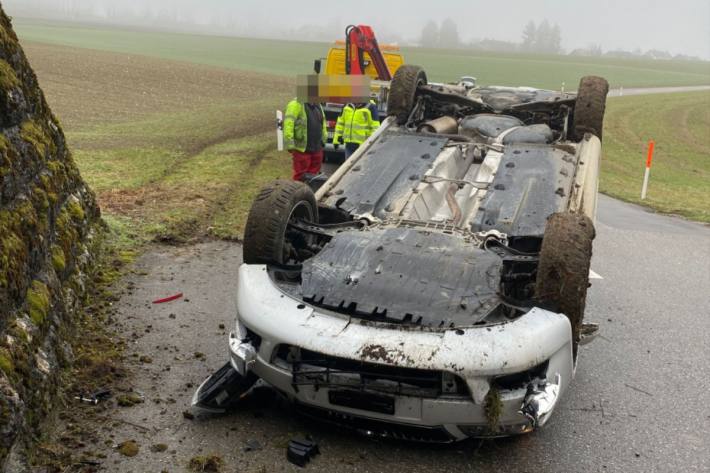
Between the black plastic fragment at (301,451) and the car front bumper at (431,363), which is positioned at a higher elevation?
the car front bumper at (431,363)

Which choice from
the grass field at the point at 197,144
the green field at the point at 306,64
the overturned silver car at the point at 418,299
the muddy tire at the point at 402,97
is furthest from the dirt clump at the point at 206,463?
the green field at the point at 306,64

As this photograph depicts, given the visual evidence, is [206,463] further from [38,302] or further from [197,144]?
[197,144]

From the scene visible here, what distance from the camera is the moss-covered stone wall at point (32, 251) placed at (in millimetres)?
3691

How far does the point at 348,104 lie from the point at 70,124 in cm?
940

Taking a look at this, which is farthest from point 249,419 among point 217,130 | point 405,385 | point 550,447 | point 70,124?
point 70,124

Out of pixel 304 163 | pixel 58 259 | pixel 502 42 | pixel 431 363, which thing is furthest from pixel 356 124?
pixel 502 42

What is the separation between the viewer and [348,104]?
36.0 feet

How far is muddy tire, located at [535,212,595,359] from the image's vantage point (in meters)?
4.14

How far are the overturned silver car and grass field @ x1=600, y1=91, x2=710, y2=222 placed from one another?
276 inches

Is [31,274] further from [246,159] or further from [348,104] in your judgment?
[246,159]

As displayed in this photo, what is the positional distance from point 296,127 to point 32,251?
209 inches

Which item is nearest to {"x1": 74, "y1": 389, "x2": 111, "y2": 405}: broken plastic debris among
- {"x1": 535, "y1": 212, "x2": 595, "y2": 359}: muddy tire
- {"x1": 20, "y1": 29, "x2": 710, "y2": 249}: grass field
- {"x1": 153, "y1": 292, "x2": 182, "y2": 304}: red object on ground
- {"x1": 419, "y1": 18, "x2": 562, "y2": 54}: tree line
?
{"x1": 153, "y1": 292, "x2": 182, "y2": 304}: red object on ground

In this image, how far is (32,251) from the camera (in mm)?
4535

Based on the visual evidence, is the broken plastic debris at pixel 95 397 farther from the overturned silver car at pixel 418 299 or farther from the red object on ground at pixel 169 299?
the red object on ground at pixel 169 299
